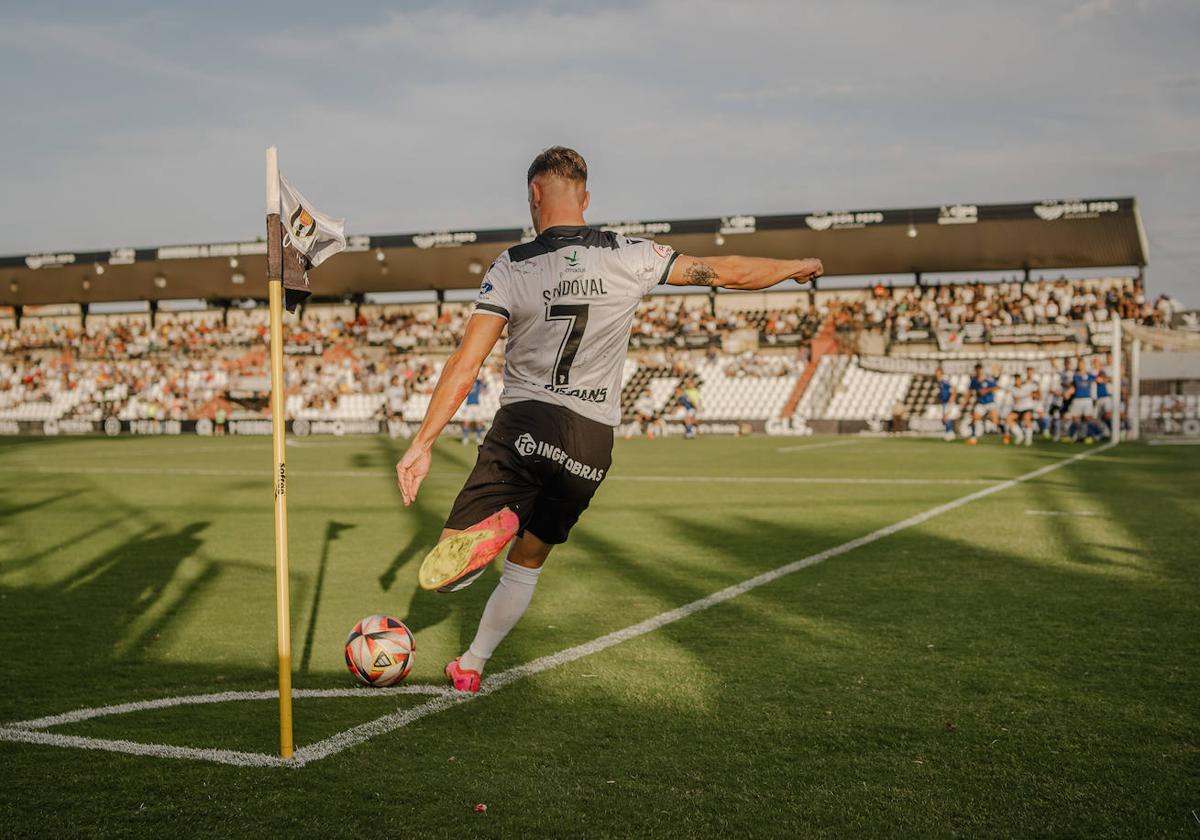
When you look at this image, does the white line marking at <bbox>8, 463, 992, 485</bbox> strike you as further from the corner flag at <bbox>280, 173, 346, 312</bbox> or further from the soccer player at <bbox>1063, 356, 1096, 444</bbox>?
the soccer player at <bbox>1063, 356, 1096, 444</bbox>

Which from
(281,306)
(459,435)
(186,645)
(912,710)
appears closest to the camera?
(281,306)

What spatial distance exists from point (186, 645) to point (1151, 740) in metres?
4.81

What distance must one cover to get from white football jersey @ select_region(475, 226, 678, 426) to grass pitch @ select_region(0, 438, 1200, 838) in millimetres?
1399

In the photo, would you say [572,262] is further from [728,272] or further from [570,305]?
[728,272]

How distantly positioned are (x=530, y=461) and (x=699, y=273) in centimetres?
100

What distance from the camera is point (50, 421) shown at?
42.9 metres

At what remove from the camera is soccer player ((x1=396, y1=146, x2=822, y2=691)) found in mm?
3951

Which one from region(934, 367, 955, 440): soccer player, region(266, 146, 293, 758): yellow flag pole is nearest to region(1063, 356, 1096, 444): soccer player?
region(934, 367, 955, 440): soccer player

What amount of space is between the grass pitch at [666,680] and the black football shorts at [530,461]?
943 millimetres

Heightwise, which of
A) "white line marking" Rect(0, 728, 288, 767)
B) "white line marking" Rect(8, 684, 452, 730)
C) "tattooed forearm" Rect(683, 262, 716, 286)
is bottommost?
"white line marking" Rect(8, 684, 452, 730)

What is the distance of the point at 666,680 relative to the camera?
4.87m

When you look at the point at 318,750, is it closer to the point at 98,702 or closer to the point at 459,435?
the point at 98,702

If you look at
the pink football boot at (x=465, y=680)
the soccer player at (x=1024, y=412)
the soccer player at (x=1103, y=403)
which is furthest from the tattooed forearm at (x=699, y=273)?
the soccer player at (x=1103, y=403)

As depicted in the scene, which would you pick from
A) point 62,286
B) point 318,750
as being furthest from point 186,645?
point 62,286
